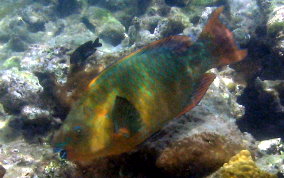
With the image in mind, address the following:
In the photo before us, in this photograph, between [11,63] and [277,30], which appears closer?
[277,30]

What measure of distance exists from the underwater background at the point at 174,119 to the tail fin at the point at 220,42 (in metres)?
0.64

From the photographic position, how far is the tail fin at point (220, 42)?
2.31m

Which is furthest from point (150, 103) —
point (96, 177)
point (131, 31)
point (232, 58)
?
point (131, 31)

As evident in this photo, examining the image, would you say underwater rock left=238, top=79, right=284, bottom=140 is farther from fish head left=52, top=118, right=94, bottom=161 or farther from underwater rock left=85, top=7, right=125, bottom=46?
underwater rock left=85, top=7, right=125, bottom=46

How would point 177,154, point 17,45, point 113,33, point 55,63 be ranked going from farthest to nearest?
point 17,45
point 113,33
point 55,63
point 177,154

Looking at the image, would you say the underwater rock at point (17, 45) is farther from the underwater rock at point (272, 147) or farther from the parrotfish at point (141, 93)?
the parrotfish at point (141, 93)

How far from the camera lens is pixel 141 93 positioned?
1.86 metres

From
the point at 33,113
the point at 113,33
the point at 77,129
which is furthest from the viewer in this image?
the point at 113,33

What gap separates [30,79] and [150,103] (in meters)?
3.69

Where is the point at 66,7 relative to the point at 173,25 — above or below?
above

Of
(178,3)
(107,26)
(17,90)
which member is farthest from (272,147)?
(107,26)

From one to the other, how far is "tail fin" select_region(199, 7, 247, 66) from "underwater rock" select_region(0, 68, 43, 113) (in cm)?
349

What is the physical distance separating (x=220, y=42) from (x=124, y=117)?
1224 mm

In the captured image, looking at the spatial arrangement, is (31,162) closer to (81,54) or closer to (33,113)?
(33,113)
